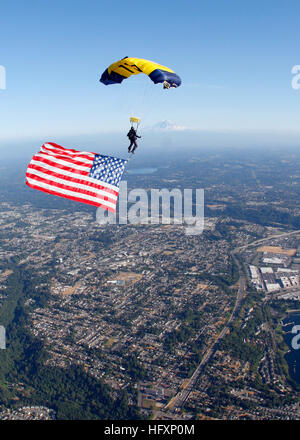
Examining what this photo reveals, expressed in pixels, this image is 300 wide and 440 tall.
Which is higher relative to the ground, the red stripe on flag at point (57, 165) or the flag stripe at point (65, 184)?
the red stripe on flag at point (57, 165)

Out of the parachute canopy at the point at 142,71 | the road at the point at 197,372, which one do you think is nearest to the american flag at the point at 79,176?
the parachute canopy at the point at 142,71

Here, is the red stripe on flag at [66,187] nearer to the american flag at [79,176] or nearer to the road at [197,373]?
the american flag at [79,176]

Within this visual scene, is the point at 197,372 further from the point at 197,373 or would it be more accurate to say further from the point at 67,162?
the point at 67,162

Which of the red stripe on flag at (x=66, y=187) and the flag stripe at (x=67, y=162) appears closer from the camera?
the red stripe on flag at (x=66, y=187)

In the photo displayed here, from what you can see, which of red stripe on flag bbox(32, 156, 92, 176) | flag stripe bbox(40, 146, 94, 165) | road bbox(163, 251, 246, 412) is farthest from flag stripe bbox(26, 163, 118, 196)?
road bbox(163, 251, 246, 412)

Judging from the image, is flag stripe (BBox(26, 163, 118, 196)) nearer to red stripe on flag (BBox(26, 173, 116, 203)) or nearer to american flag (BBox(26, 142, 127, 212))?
american flag (BBox(26, 142, 127, 212))

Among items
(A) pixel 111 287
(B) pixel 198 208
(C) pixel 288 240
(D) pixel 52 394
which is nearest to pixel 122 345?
(D) pixel 52 394

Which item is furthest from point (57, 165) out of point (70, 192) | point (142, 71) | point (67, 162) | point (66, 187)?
point (142, 71)
